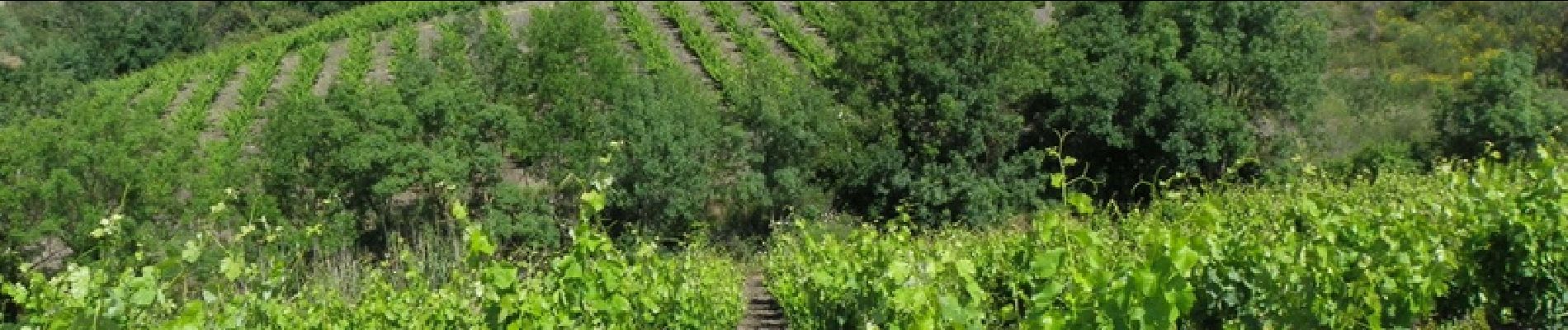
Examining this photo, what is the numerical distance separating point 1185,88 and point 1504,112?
21.3 feet

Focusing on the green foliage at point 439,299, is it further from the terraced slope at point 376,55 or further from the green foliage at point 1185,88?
the terraced slope at point 376,55

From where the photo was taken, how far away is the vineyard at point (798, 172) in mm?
10445

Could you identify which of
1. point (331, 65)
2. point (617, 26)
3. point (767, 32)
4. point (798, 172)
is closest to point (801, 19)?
point (767, 32)

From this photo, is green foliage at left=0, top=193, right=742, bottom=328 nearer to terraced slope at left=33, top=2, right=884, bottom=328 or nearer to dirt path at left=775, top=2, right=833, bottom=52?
terraced slope at left=33, top=2, right=884, bottom=328

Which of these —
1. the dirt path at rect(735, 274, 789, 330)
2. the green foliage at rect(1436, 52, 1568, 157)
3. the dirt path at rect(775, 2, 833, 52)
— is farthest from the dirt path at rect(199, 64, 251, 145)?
the green foliage at rect(1436, 52, 1568, 157)

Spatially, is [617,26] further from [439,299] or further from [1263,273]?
[1263,273]

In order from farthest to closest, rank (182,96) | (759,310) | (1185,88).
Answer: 1. (182,96)
2. (1185,88)
3. (759,310)

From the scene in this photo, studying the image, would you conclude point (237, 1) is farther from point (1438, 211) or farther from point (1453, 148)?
point (1438, 211)

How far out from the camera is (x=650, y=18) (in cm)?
4472

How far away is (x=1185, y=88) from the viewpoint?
27516 millimetres

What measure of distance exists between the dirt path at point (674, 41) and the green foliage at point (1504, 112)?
19560 mm

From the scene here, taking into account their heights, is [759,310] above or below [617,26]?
below

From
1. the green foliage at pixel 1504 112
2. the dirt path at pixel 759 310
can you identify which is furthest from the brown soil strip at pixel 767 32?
the green foliage at pixel 1504 112

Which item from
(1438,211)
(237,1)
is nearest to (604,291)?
(1438,211)
